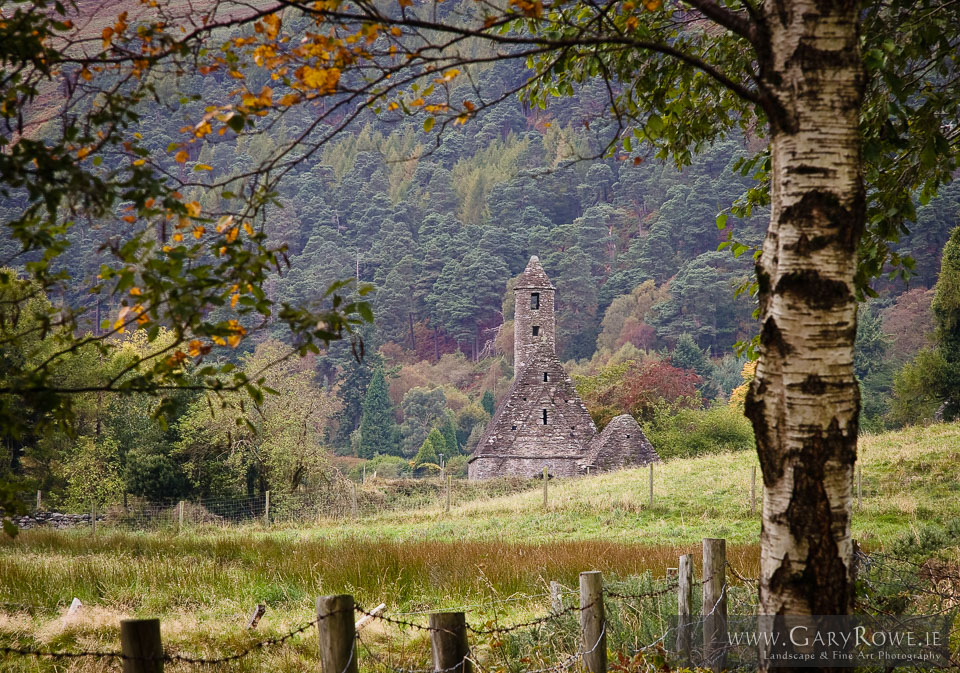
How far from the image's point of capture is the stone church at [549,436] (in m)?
36.8

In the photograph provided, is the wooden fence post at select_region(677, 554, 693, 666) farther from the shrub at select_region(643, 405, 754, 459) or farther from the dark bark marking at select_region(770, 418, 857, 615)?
the shrub at select_region(643, 405, 754, 459)

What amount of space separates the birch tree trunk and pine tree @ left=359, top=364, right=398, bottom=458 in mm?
65375

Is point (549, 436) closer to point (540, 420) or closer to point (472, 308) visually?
point (540, 420)

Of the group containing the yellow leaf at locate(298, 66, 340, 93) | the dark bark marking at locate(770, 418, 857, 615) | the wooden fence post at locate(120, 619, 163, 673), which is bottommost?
the wooden fence post at locate(120, 619, 163, 673)

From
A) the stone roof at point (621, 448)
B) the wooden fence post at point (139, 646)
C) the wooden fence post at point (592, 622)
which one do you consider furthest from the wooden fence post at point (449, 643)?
the stone roof at point (621, 448)

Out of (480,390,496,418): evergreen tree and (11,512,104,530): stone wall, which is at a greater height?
(480,390,496,418): evergreen tree

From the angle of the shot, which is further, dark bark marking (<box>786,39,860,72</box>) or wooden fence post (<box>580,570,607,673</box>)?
wooden fence post (<box>580,570,607,673</box>)

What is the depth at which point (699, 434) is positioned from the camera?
39344 millimetres

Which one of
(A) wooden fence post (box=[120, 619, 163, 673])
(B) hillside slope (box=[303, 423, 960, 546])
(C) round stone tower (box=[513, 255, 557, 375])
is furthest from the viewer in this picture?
(C) round stone tower (box=[513, 255, 557, 375])

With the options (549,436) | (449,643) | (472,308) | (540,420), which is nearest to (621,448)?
(549,436)

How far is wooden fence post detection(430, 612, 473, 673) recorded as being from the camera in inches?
167

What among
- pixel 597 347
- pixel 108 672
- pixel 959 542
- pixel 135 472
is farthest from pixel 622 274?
pixel 108 672

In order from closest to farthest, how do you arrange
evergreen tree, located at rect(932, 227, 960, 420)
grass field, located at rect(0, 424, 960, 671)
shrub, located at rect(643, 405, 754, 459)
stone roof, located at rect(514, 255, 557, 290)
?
grass field, located at rect(0, 424, 960, 671) < evergreen tree, located at rect(932, 227, 960, 420) < shrub, located at rect(643, 405, 754, 459) < stone roof, located at rect(514, 255, 557, 290)

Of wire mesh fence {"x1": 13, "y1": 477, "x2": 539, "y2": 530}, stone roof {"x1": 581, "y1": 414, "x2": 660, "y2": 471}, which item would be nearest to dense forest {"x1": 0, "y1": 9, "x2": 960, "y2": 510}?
wire mesh fence {"x1": 13, "y1": 477, "x2": 539, "y2": 530}
